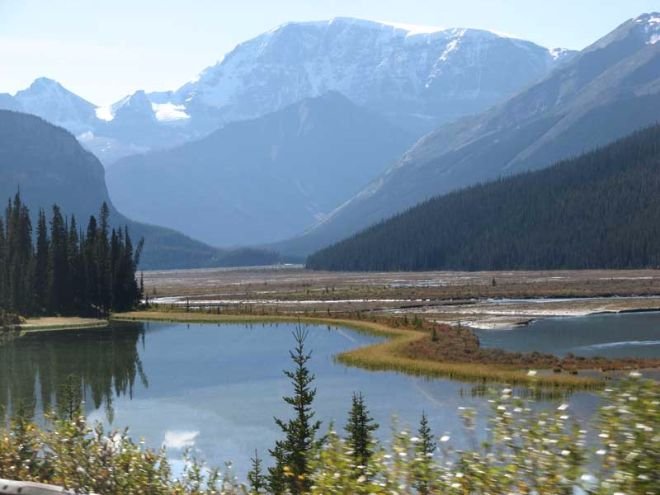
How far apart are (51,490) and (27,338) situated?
289 feet

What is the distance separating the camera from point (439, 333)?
84.7 m

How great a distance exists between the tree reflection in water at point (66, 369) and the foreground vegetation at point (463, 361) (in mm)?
16505

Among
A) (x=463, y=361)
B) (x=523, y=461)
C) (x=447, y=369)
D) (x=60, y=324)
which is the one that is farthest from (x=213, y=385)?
(x=60, y=324)

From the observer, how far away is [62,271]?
431 ft

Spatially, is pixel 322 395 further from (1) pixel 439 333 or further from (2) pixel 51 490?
(2) pixel 51 490

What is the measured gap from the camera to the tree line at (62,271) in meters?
125

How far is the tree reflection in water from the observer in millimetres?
51875

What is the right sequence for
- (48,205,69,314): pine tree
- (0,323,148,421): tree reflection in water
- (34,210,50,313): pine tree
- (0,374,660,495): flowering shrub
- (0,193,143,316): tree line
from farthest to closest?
(48,205,69,314): pine tree < (34,210,50,313): pine tree < (0,193,143,316): tree line < (0,323,148,421): tree reflection in water < (0,374,660,495): flowering shrub

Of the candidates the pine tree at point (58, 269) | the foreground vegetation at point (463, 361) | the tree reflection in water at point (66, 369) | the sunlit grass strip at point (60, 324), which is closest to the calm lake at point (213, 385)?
the tree reflection in water at point (66, 369)

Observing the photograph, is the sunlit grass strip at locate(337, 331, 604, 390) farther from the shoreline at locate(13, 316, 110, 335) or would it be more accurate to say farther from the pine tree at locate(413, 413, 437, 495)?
the shoreline at locate(13, 316, 110, 335)

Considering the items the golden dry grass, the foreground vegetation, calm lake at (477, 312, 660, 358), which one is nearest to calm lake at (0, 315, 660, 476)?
calm lake at (477, 312, 660, 358)

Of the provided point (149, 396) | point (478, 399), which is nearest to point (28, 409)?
point (149, 396)

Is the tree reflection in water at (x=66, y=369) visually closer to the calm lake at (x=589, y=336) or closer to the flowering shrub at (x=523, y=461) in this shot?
the flowering shrub at (x=523, y=461)

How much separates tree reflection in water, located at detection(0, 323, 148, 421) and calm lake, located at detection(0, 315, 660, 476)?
0.30ft
